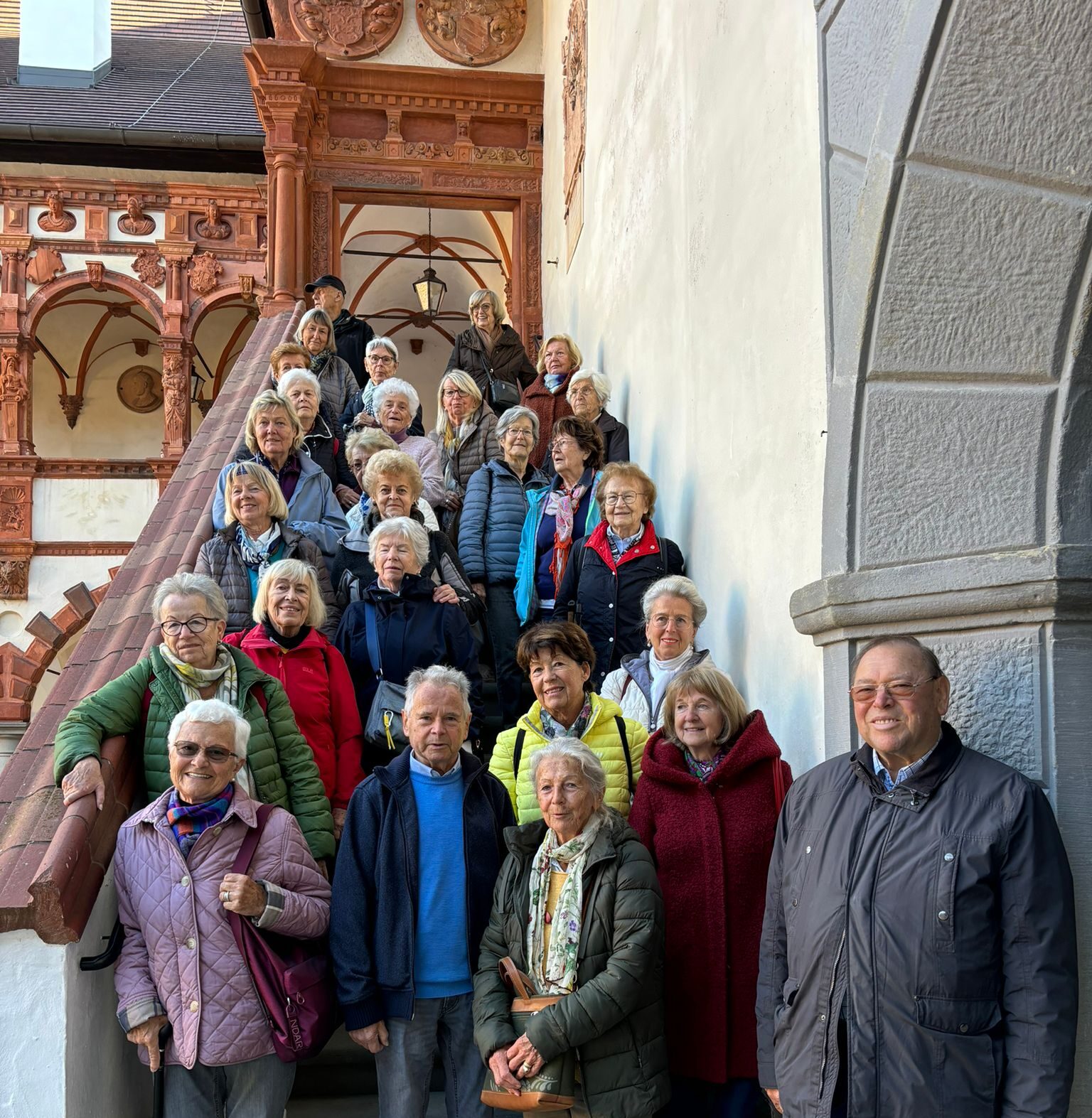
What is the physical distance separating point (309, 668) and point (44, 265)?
11516 millimetres

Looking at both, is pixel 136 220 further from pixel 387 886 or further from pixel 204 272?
pixel 387 886

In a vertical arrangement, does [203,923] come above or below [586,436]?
below

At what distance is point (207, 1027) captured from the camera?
9.62 feet

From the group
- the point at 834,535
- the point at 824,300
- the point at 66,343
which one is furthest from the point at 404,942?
the point at 66,343

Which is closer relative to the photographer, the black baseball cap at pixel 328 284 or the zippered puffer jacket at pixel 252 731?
the zippered puffer jacket at pixel 252 731

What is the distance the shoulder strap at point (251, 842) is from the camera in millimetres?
3020

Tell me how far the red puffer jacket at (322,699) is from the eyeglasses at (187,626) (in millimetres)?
357

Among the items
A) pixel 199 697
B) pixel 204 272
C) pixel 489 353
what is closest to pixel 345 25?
pixel 204 272

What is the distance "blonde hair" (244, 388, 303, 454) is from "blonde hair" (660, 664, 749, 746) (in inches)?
102

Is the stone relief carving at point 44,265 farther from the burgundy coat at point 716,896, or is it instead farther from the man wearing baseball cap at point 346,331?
the burgundy coat at point 716,896

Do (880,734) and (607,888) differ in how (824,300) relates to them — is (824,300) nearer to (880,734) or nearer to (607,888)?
(880,734)

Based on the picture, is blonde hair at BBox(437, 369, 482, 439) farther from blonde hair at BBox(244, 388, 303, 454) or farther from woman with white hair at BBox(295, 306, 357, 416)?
blonde hair at BBox(244, 388, 303, 454)

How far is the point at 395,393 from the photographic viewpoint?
6.27 meters

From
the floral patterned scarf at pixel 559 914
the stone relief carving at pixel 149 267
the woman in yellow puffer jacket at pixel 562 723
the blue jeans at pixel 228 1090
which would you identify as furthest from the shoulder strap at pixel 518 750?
the stone relief carving at pixel 149 267
